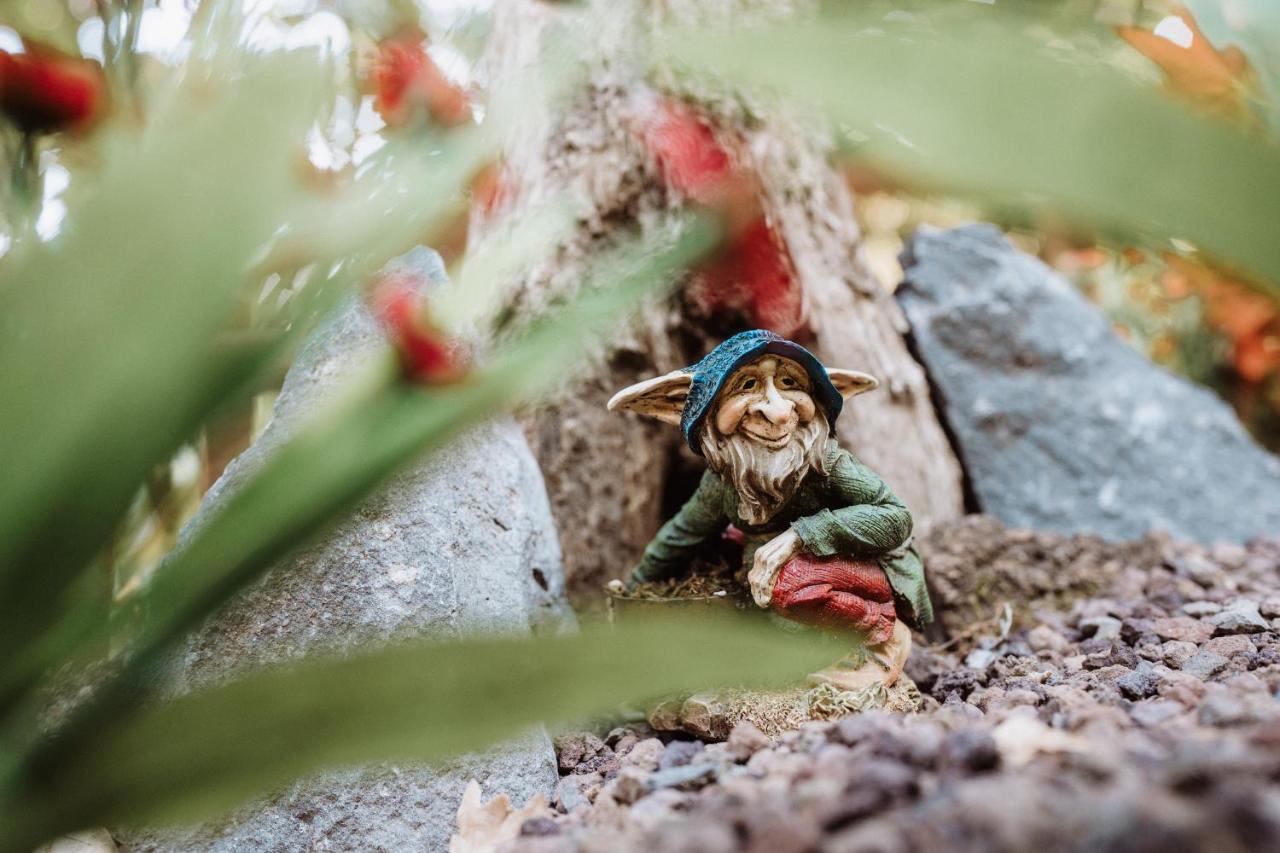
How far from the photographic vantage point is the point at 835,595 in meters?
1.57

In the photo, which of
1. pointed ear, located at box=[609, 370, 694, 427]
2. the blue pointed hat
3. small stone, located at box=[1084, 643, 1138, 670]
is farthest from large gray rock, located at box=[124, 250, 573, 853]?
small stone, located at box=[1084, 643, 1138, 670]

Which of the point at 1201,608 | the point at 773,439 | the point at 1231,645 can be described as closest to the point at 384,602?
the point at 773,439

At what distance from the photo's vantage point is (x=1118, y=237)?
1.11 ft

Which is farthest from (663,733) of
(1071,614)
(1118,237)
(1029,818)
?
(1118,237)

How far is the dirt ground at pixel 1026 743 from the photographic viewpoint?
0.56m

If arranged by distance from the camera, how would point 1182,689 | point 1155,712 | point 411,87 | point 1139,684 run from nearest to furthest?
point 411,87, point 1155,712, point 1182,689, point 1139,684

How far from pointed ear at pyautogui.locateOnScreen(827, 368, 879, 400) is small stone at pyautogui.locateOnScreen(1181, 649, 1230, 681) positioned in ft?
2.33

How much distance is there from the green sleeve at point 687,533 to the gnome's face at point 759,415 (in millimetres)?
92

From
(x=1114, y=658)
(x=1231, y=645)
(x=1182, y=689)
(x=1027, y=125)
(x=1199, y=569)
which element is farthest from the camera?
(x=1199, y=569)

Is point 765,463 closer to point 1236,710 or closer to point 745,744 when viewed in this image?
point 745,744

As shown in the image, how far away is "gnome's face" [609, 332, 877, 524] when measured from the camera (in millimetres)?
1588

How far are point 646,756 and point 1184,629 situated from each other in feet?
3.46

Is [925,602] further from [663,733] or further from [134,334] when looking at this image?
[134,334]

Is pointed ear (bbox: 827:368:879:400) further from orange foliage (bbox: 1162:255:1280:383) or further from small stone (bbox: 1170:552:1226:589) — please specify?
orange foliage (bbox: 1162:255:1280:383)
